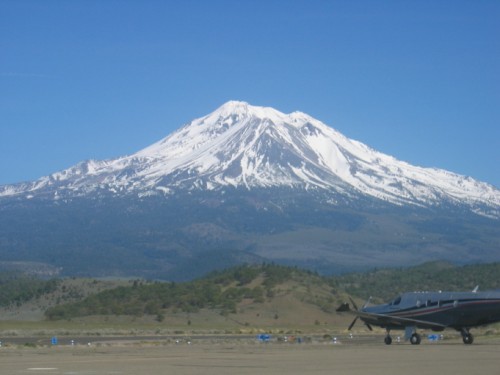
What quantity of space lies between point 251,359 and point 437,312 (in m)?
12.8

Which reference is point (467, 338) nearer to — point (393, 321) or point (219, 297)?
point (393, 321)

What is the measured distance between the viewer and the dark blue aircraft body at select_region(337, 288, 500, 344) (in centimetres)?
4341

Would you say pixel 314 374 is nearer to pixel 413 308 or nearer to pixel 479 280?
pixel 413 308

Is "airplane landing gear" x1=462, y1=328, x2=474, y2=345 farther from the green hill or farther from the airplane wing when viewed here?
the green hill

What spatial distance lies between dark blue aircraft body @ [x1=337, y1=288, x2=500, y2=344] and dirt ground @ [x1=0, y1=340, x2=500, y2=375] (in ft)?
3.78

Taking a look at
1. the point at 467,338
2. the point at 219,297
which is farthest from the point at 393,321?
the point at 219,297

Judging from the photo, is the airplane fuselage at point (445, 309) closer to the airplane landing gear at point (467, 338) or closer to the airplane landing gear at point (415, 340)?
the airplane landing gear at point (467, 338)

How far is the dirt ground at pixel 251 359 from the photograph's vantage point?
96.9ft

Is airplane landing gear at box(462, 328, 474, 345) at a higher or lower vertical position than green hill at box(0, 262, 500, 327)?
lower

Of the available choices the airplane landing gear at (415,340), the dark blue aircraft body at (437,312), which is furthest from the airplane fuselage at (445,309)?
the airplane landing gear at (415,340)

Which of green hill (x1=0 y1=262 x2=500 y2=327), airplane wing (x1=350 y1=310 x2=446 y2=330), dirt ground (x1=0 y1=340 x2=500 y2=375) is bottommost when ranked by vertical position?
dirt ground (x1=0 y1=340 x2=500 y2=375)

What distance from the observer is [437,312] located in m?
44.5

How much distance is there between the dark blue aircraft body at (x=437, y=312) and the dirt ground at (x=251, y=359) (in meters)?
1.15

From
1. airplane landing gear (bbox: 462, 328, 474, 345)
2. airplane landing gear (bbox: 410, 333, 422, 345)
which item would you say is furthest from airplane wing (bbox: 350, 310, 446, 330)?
airplane landing gear (bbox: 410, 333, 422, 345)
